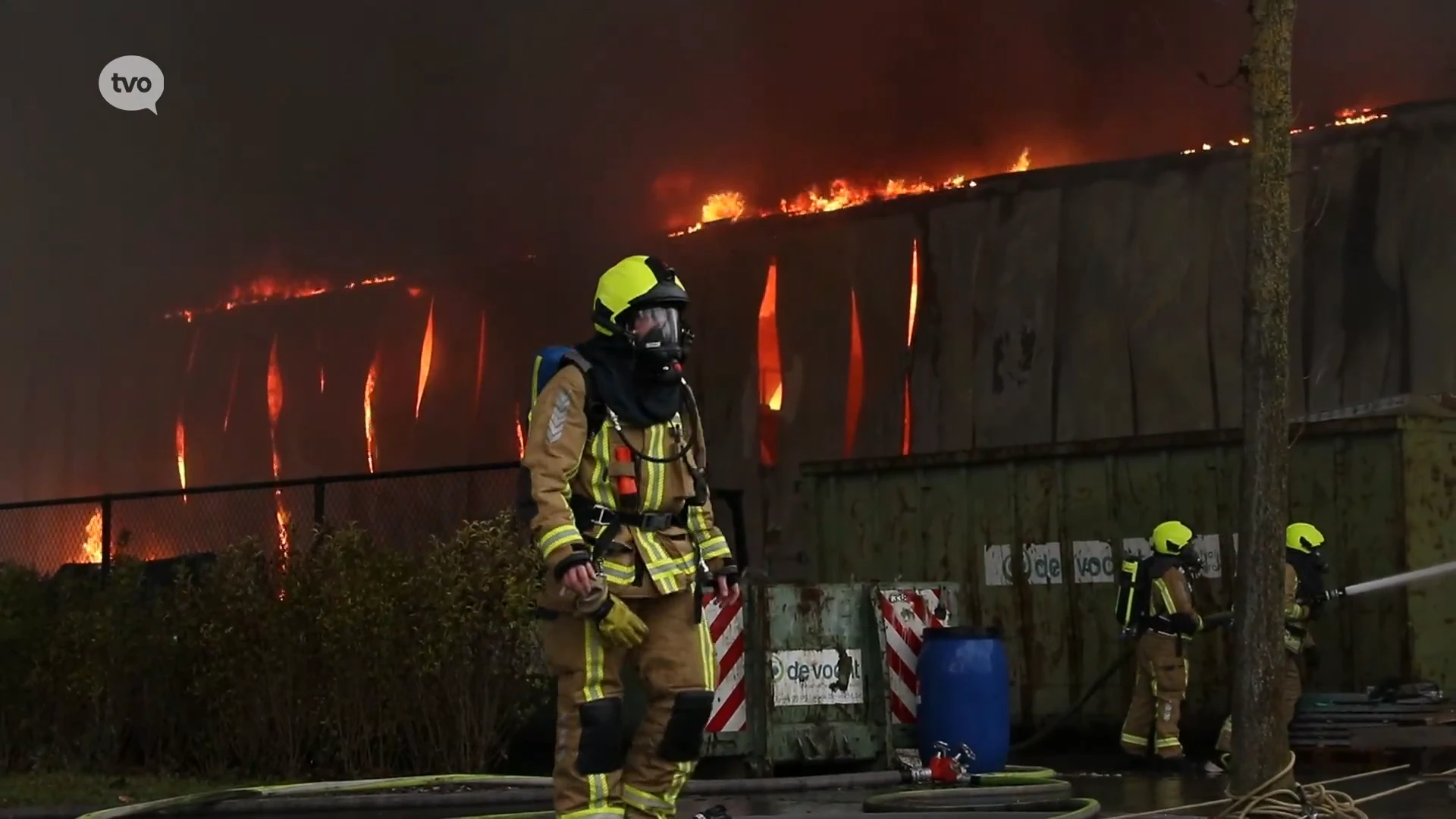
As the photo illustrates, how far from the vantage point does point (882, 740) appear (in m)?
9.61

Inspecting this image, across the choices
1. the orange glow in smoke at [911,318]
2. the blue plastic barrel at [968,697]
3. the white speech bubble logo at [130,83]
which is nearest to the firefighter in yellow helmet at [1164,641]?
the blue plastic barrel at [968,697]

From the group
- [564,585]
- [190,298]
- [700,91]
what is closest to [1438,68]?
[700,91]

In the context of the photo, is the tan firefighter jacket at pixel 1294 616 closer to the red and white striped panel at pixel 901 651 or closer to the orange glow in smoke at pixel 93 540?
the red and white striped panel at pixel 901 651

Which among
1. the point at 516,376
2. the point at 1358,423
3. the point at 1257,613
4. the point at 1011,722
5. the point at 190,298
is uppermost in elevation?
the point at 190,298

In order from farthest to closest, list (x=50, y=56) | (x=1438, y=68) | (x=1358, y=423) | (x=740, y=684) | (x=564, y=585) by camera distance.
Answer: (x=50, y=56) → (x=1438, y=68) → (x=1358, y=423) → (x=740, y=684) → (x=564, y=585)

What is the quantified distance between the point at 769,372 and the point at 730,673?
12817 mm

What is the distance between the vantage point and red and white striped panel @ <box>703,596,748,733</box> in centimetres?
946

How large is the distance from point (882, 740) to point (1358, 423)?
12.4 feet

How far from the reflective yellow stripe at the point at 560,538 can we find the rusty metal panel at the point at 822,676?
484 cm

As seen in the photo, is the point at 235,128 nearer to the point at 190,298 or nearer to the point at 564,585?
the point at 190,298

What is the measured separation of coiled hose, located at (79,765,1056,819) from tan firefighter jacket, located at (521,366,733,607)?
2.57m

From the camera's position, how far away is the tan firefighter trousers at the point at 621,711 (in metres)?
4.91

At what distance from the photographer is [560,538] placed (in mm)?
4797

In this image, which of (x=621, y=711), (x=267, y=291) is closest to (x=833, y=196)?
(x=267, y=291)
